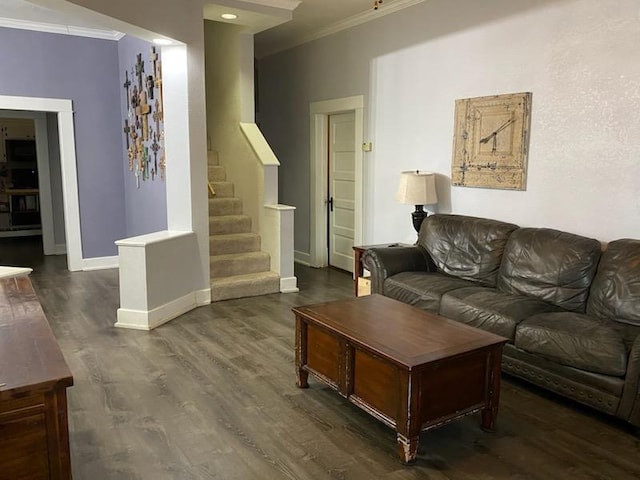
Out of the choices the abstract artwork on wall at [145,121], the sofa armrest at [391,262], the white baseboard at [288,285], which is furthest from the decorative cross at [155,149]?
the sofa armrest at [391,262]

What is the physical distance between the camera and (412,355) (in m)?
2.47

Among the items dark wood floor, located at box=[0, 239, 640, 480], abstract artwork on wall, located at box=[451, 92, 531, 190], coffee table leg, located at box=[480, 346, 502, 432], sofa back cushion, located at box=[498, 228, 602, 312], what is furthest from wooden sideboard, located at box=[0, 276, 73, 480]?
abstract artwork on wall, located at box=[451, 92, 531, 190]

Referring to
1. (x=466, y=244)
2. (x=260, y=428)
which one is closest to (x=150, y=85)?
(x=466, y=244)

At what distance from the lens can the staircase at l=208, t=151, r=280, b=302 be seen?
5312mm

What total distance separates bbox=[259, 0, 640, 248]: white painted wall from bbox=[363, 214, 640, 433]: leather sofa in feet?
0.99

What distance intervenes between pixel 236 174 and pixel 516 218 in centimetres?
320

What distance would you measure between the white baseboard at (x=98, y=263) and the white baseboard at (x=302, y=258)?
237cm

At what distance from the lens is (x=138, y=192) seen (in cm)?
636

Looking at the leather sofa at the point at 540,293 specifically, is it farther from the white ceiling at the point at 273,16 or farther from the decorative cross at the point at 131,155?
the decorative cross at the point at 131,155

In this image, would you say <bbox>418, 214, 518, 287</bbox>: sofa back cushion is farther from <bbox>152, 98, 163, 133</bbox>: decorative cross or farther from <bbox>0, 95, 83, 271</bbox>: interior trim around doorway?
<bbox>0, 95, 83, 271</bbox>: interior trim around doorway

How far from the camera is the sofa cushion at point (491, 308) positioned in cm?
328

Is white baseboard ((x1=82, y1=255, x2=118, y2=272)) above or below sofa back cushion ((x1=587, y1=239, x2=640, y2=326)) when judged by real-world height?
below

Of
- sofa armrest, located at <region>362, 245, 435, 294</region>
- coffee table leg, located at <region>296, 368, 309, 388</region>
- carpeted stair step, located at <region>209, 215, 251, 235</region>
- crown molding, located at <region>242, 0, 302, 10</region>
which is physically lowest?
coffee table leg, located at <region>296, 368, 309, 388</region>

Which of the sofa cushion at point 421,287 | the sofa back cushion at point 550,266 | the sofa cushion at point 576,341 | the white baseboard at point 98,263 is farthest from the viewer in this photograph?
the white baseboard at point 98,263
